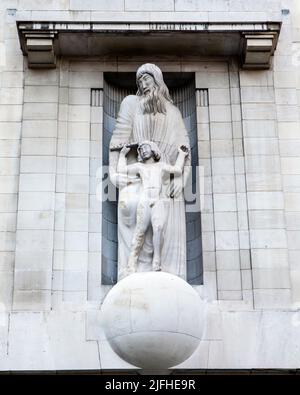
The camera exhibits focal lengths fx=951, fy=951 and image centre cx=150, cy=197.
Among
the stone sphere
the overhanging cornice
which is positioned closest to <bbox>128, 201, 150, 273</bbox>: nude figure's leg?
the overhanging cornice

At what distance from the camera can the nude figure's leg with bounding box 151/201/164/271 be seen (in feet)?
43.8

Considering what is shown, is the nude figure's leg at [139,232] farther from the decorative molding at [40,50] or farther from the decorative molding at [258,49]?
the decorative molding at [258,49]

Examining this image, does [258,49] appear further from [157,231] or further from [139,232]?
[139,232]

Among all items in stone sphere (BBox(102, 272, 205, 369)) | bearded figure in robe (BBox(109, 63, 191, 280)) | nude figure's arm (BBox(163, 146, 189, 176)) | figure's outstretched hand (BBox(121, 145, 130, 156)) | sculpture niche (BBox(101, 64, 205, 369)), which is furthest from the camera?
figure's outstretched hand (BBox(121, 145, 130, 156))

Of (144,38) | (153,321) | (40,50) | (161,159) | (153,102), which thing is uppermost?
(144,38)

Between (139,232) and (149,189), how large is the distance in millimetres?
659

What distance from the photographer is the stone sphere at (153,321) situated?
9984 millimetres

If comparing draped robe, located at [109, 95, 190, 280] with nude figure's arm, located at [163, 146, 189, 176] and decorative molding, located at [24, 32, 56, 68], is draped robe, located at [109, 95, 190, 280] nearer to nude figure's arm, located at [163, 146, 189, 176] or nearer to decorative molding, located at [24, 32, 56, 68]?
nude figure's arm, located at [163, 146, 189, 176]

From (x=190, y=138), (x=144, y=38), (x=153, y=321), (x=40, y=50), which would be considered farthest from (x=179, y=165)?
(x=153, y=321)

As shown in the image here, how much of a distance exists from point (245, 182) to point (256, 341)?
2.44 meters

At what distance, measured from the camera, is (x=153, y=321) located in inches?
393

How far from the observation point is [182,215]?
1394 cm

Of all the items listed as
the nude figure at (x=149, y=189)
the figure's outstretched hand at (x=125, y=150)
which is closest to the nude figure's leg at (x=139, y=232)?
the nude figure at (x=149, y=189)
